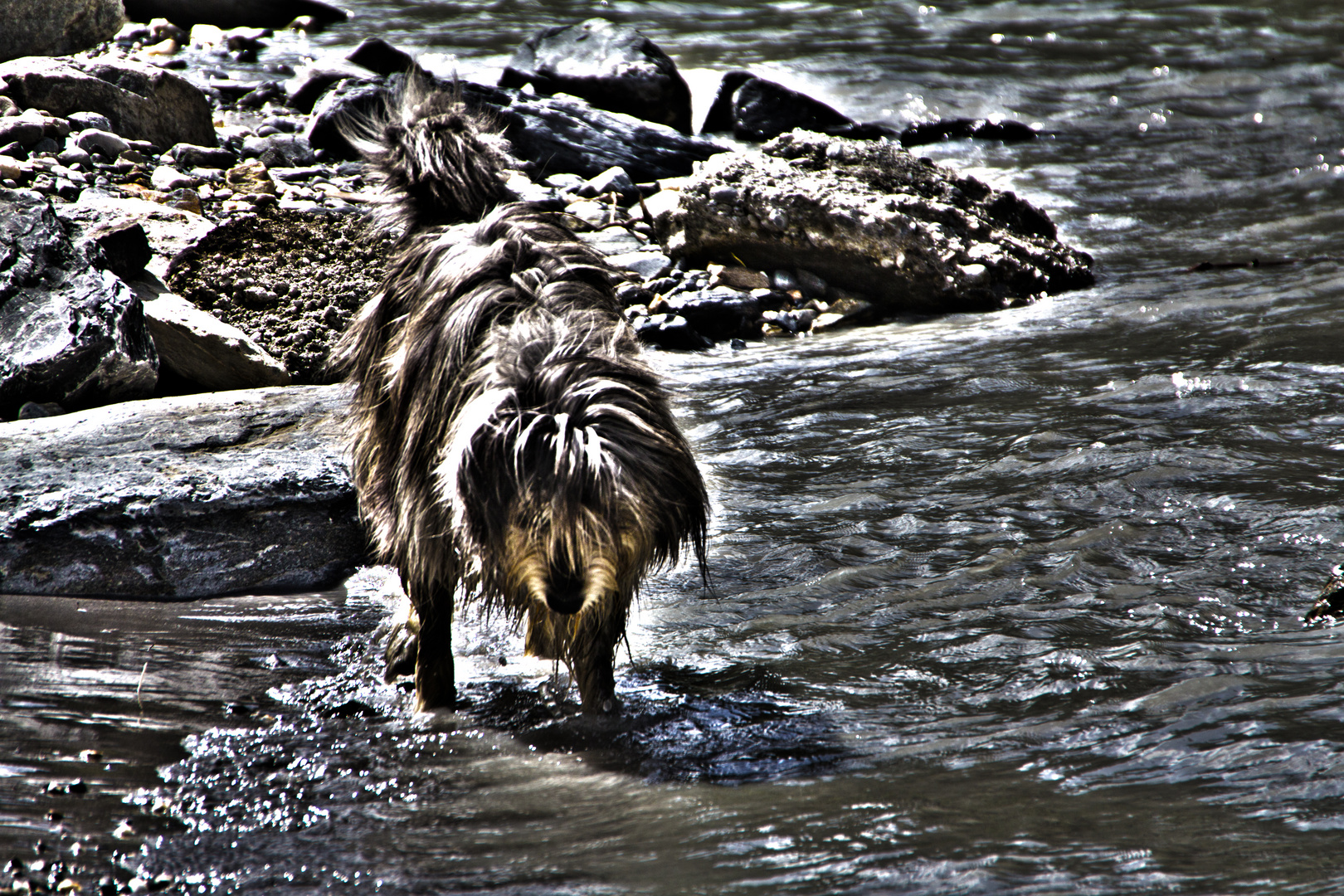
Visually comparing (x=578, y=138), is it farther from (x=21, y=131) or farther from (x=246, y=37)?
(x=246, y=37)

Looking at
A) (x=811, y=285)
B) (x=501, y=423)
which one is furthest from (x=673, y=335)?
(x=501, y=423)

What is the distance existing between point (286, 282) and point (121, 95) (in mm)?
3887

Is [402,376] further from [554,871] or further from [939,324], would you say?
[939,324]

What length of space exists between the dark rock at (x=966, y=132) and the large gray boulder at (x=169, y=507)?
34.1 feet

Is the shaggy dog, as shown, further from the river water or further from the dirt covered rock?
the dirt covered rock

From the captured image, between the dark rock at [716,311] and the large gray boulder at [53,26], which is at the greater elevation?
the large gray boulder at [53,26]

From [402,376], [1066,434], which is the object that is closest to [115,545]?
[402,376]

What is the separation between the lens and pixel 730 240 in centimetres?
974

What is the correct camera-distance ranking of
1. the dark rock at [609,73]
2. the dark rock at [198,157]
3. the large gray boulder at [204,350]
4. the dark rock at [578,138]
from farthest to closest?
the dark rock at [609,73] → the dark rock at [578,138] → the dark rock at [198,157] → the large gray boulder at [204,350]

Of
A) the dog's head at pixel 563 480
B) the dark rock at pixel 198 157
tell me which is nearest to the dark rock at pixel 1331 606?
the dog's head at pixel 563 480

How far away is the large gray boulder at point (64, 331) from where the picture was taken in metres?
5.94

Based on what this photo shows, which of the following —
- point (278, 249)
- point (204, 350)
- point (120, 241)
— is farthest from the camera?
point (278, 249)

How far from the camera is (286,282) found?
7.52m

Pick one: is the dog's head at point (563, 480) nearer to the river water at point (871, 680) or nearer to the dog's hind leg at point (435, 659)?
the dog's hind leg at point (435, 659)
